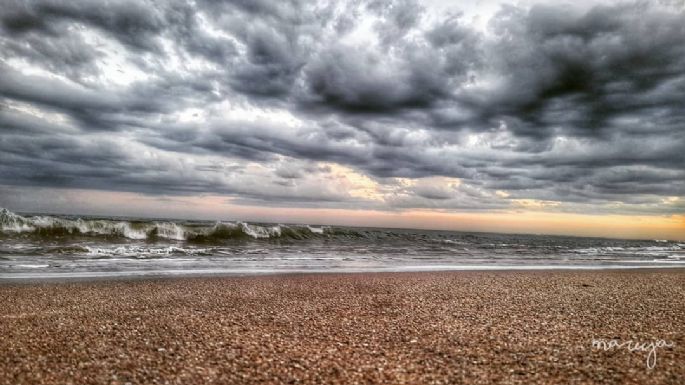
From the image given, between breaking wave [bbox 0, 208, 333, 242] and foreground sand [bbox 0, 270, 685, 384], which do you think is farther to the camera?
breaking wave [bbox 0, 208, 333, 242]

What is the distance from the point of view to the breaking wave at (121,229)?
3045 centimetres

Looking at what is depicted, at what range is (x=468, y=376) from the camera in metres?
5.18

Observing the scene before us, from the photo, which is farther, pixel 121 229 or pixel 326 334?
→ pixel 121 229

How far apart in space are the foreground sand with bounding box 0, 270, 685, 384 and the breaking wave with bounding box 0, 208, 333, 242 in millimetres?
23341

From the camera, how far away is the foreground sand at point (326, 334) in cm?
525

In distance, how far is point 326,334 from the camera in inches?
275

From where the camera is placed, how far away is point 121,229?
33.8 meters

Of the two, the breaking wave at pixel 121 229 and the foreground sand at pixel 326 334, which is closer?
the foreground sand at pixel 326 334

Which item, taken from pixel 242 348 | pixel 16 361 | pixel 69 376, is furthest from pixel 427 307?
pixel 16 361

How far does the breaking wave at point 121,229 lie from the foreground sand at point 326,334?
76.6 feet

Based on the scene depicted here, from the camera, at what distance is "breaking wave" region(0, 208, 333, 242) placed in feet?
99.9

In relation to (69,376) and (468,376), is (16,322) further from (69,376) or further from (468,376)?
(468,376)

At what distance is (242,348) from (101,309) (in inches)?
174

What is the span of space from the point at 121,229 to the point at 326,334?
32.5 metres
